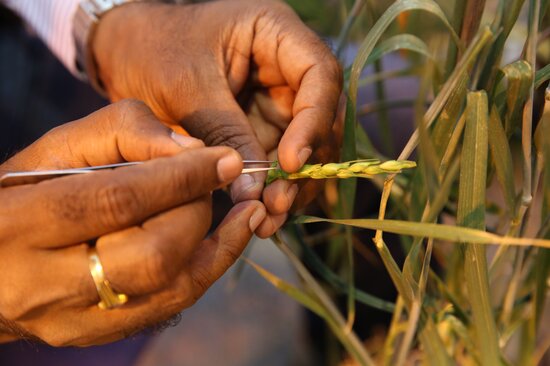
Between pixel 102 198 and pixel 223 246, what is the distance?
125 millimetres

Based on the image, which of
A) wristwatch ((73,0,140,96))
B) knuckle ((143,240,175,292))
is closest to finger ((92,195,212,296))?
knuckle ((143,240,175,292))

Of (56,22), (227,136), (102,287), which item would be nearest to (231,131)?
(227,136)

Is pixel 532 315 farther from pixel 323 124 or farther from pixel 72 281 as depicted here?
pixel 72 281

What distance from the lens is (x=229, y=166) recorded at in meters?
0.44

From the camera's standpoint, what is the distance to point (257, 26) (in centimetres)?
64

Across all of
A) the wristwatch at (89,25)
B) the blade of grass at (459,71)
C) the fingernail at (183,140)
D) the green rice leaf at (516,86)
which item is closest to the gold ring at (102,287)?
the fingernail at (183,140)

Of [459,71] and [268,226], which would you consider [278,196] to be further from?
[459,71]

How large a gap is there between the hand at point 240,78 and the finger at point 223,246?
29mm

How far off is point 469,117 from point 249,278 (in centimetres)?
105

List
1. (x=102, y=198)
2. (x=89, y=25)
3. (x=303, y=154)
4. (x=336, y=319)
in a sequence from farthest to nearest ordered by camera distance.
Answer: (x=89, y=25) → (x=336, y=319) → (x=303, y=154) → (x=102, y=198)

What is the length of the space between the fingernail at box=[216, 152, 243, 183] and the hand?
0.25 feet

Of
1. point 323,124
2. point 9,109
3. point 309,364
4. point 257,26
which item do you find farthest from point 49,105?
point 309,364

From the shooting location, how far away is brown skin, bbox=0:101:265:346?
41 cm

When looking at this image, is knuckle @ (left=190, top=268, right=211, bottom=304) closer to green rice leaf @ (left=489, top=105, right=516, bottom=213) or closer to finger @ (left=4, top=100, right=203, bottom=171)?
finger @ (left=4, top=100, right=203, bottom=171)
